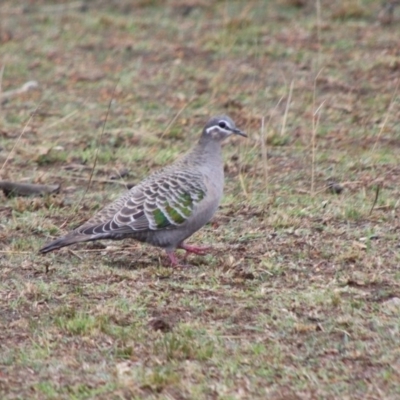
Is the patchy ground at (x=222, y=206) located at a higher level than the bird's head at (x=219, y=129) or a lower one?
lower

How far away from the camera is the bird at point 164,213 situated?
22.7 feet

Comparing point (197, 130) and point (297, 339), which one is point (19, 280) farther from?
point (197, 130)

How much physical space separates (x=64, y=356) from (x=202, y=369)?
684mm

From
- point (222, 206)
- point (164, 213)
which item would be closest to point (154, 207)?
point (164, 213)

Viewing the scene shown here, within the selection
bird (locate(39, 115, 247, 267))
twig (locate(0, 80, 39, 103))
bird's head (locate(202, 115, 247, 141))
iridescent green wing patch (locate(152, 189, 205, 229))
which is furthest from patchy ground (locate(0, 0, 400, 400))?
bird's head (locate(202, 115, 247, 141))

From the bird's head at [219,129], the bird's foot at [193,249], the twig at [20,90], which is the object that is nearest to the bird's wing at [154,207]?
the bird's foot at [193,249]

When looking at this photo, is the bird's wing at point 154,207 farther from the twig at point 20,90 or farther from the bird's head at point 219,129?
the twig at point 20,90

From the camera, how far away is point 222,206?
8281 mm

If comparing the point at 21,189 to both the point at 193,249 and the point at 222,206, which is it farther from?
the point at 193,249

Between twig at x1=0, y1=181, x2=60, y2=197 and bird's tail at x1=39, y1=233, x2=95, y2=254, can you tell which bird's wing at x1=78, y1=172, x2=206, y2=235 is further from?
twig at x1=0, y1=181, x2=60, y2=197

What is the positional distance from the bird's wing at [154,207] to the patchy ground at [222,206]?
25 cm

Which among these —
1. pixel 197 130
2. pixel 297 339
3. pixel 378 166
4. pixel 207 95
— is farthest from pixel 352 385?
pixel 207 95

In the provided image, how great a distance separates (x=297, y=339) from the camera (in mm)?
5734

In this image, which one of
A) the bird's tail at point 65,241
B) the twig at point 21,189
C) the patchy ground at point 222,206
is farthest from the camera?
the twig at point 21,189
